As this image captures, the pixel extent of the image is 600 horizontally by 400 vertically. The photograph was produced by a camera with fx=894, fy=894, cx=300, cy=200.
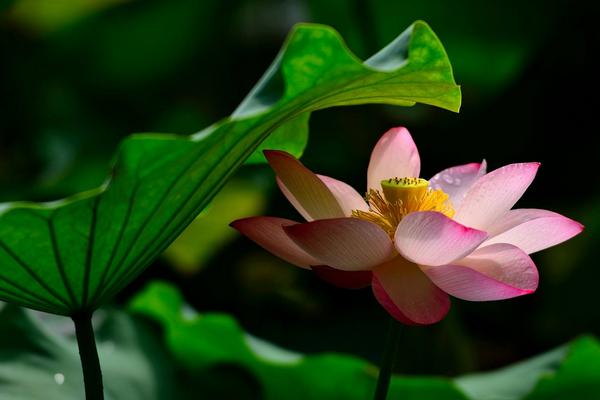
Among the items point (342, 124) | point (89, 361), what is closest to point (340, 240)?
point (89, 361)

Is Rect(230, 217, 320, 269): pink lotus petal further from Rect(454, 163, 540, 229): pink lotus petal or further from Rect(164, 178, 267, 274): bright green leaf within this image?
Rect(164, 178, 267, 274): bright green leaf

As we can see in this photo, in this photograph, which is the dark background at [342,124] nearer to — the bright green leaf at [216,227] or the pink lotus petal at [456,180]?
the bright green leaf at [216,227]

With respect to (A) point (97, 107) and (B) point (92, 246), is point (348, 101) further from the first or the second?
(A) point (97, 107)

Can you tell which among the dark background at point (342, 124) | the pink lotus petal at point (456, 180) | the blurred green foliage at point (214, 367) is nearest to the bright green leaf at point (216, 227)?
the dark background at point (342, 124)

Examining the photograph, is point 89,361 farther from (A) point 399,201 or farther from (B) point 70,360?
(B) point 70,360

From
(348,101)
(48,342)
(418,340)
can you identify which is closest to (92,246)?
(348,101)
